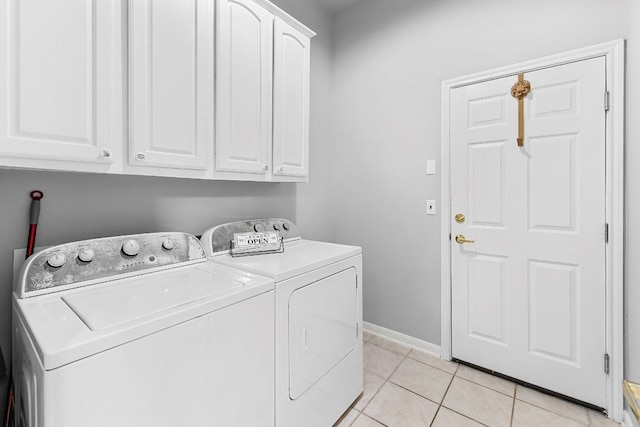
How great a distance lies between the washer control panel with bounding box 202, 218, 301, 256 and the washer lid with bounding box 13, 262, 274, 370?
306 millimetres

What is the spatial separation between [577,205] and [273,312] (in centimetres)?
183

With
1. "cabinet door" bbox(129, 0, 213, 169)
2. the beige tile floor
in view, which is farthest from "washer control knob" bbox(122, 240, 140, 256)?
the beige tile floor

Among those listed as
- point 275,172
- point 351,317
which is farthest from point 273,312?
point 275,172

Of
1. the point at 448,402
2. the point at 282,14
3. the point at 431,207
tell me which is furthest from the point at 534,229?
the point at 282,14

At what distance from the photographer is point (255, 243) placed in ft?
5.67

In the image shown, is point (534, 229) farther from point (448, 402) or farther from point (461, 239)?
point (448, 402)

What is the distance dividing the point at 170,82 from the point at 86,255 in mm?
789

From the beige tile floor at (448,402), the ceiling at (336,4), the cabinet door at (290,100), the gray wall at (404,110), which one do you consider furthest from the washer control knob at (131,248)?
the ceiling at (336,4)

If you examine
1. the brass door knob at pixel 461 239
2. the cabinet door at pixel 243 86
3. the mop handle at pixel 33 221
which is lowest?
the brass door knob at pixel 461 239

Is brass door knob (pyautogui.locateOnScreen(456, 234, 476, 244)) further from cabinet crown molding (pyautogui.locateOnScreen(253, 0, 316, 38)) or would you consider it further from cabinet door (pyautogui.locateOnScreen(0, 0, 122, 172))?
cabinet door (pyautogui.locateOnScreen(0, 0, 122, 172))

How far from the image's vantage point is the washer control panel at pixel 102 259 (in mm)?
1058

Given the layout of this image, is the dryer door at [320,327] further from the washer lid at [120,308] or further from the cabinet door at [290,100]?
the cabinet door at [290,100]

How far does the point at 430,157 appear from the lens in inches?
90.6

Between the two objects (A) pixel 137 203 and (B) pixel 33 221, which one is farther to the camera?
(A) pixel 137 203
